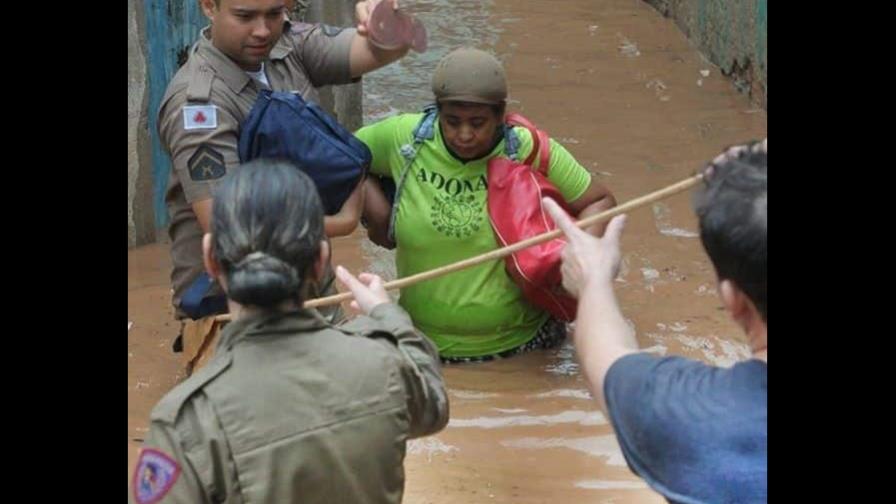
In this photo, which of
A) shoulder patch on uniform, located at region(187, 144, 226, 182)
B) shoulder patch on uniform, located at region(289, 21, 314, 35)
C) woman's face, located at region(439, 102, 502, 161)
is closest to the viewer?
shoulder patch on uniform, located at region(187, 144, 226, 182)

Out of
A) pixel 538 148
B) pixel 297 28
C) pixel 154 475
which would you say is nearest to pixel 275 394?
pixel 154 475

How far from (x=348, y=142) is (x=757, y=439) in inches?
104

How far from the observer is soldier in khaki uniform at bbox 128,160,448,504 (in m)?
2.82

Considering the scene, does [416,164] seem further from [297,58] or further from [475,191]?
[297,58]

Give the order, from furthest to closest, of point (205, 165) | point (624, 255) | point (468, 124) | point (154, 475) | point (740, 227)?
point (624, 255), point (468, 124), point (205, 165), point (154, 475), point (740, 227)

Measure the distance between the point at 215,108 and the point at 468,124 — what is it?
1.05 meters

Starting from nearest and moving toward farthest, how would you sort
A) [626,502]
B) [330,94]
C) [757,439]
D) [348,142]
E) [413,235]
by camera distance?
[757,439] < [626,502] < [348,142] < [413,235] < [330,94]

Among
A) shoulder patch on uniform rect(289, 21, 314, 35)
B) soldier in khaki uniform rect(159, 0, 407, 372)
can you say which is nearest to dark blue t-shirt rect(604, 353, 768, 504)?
soldier in khaki uniform rect(159, 0, 407, 372)

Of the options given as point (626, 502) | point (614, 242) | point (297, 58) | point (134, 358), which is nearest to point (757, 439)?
point (614, 242)

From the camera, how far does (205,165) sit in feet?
15.3

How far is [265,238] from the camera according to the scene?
288 centimetres

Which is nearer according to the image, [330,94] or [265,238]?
[265,238]

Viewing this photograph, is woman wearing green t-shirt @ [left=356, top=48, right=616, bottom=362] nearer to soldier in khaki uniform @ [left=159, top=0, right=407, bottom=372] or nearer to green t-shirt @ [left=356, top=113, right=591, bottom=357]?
green t-shirt @ [left=356, top=113, right=591, bottom=357]

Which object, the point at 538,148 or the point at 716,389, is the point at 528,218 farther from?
the point at 716,389
